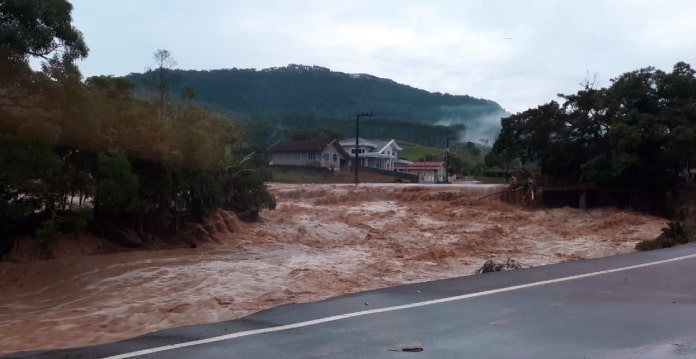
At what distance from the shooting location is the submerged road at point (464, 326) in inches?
287

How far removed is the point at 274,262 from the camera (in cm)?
1894

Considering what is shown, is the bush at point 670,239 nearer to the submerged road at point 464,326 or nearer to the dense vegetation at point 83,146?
the submerged road at point 464,326

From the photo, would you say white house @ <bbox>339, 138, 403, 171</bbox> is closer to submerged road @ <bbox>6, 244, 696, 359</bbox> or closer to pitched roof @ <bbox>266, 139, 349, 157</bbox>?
pitched roof @ <bbox>266, 139, 349, 157</bbox>

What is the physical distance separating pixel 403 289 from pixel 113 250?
37.3 ft

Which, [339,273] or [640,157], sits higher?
[640,157]

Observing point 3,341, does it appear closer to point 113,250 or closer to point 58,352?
point 58,352

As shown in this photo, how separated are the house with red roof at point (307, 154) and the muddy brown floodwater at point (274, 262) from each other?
1395 inches

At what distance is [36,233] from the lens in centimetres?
1800

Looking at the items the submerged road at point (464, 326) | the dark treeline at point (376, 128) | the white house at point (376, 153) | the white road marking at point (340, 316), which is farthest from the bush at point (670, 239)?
the dark treeline at point (376, 128)

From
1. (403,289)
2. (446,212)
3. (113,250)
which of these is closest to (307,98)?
(446,212)

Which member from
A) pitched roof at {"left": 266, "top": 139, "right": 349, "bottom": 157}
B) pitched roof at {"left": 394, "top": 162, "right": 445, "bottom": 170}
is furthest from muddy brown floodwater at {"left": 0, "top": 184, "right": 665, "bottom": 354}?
pitched roof at {"left": 394, "top": 162, "right": 445, "bottom": 170}

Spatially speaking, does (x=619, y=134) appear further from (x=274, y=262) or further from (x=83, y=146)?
(x=83, y=146)

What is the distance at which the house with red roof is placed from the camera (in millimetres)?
75250

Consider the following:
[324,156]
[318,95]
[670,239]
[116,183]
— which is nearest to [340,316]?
[116,183]
